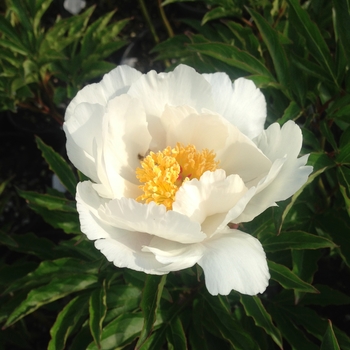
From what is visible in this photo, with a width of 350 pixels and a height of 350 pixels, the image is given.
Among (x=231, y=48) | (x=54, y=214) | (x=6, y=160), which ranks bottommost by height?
(x=6, y=160)

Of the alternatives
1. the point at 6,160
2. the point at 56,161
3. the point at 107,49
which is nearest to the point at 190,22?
the point at 107,49

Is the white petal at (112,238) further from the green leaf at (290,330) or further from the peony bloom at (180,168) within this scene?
the green leaf at (290,330)

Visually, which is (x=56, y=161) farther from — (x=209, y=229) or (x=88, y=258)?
(x=209, y=229)

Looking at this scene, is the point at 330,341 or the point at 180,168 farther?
the point at 180,168

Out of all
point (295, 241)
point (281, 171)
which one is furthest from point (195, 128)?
point (295, 241)

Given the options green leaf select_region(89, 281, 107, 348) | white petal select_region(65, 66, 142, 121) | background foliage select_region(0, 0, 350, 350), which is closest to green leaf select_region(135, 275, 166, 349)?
background foliage select_region(0, 0, 350, 350)

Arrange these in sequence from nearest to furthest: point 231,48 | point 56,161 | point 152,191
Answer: point 152,191 → point 231,48 → point 56,161

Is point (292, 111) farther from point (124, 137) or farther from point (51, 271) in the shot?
point (51, 271)
